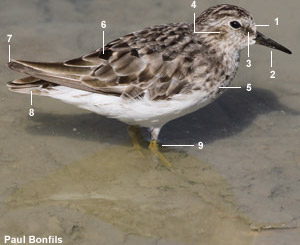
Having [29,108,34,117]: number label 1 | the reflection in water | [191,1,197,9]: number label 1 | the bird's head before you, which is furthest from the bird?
[191,1,197,9]: number label 1

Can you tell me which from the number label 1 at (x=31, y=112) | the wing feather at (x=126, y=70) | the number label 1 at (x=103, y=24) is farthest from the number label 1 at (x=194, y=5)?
the number label 1 at (x=31, y=112)

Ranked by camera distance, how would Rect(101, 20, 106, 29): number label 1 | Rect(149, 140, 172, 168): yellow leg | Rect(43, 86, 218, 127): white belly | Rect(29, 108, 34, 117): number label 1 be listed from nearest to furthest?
1. Rect(43, 86, 218, 127): white belly
2. Rect(149, 140, 172, 168): yellow leg
3. Rect(29, 108, 34, 117): number label 1
4. Rect(101, 20, 106, 29): number label 1

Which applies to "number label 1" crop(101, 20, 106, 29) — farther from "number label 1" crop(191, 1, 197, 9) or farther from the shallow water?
"number label 1" crop(191, 1, 197, 9)

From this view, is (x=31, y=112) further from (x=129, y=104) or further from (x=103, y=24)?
(x=103, y=24)

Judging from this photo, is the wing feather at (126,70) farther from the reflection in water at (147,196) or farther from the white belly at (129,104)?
the reflection in water at (147,196)

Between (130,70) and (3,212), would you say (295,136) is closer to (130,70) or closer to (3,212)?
(130,70)

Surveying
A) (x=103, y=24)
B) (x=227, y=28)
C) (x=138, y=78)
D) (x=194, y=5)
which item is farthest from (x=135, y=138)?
(x=194, y=5)
